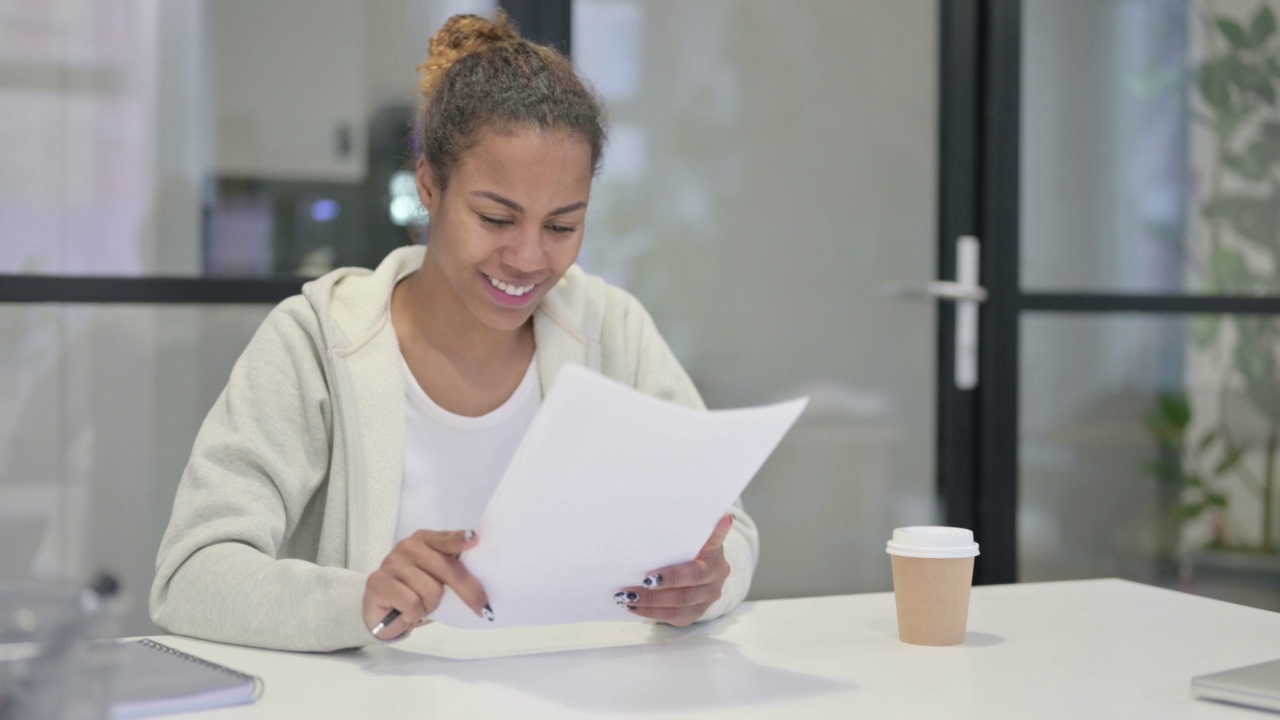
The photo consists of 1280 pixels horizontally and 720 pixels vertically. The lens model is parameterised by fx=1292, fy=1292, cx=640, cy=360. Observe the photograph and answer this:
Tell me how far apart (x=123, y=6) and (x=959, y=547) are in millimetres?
1802

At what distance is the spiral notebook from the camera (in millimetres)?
888

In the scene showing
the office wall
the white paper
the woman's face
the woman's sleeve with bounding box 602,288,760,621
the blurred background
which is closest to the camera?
the white paper

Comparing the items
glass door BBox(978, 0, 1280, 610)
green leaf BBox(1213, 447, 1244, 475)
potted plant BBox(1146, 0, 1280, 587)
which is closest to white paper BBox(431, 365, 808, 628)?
glass door BBox(978, 0, 1280, 610)

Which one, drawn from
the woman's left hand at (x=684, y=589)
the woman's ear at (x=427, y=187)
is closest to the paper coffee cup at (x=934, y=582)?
the woman's left hand at (x=684, y=589)

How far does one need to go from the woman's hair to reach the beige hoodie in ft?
0.62

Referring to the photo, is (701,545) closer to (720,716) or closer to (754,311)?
(720,716)

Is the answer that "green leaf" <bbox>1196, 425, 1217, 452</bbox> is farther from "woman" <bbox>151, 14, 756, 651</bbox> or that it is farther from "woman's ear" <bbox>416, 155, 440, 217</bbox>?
"woman's ear" <bbox>416, 155, 440, 217</bbox>

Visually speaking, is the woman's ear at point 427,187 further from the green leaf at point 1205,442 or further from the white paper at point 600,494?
the green leaf at point 1205,442

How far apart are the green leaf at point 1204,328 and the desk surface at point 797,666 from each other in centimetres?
201

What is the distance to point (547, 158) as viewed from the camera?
1453mm

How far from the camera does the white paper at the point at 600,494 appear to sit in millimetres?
865

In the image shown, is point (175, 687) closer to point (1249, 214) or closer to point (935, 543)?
point (935, 543)

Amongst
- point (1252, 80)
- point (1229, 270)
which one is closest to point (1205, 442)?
point (1229, 270)

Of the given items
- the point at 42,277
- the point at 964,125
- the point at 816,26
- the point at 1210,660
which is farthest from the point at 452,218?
the point at 964,125
